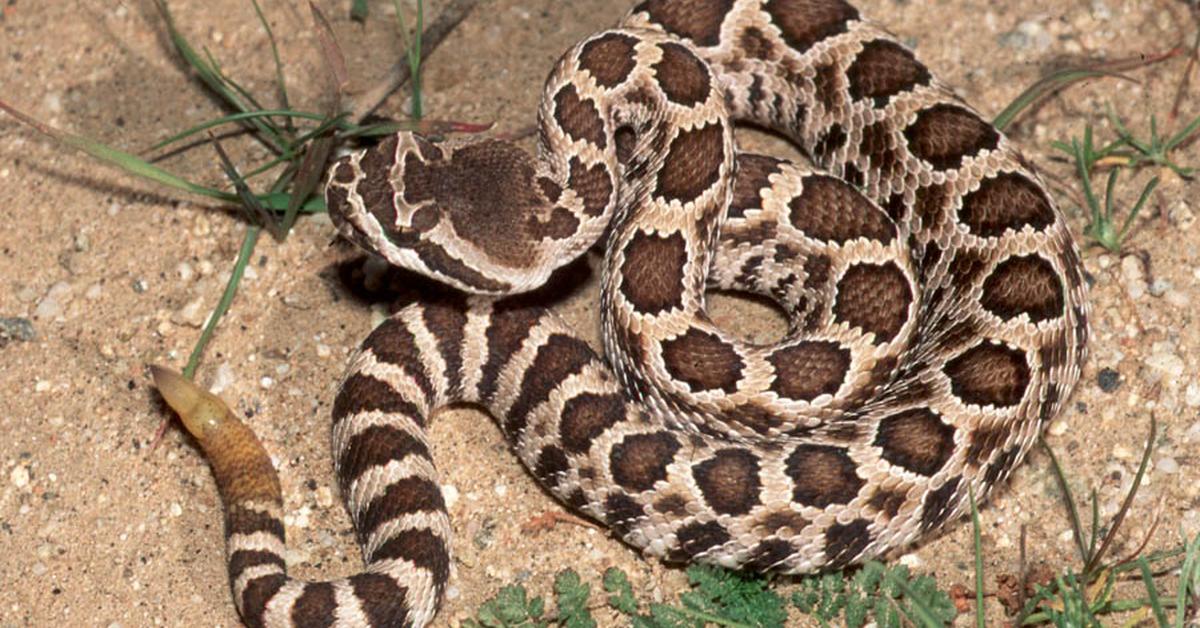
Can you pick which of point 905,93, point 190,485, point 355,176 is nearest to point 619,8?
point 905,93

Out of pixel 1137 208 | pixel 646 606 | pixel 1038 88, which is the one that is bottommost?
pixel 646 606

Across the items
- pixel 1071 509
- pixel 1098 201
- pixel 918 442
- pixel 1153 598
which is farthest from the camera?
pixel 1098 201

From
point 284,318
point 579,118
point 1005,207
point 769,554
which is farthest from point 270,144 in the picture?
point 1005,207

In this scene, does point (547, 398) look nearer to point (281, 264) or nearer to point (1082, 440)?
point (281, 264)

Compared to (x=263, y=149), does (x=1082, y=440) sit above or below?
above

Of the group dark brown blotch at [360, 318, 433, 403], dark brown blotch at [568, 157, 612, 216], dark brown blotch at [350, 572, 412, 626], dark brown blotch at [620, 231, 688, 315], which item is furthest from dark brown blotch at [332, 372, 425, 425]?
dark brown blotch at [568, 157, 612, 216]

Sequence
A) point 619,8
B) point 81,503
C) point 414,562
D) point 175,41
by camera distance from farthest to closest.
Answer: point 619,8, point 175,41, point 81,503, point 414,562

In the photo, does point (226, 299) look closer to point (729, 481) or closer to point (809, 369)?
point (729, 481)
